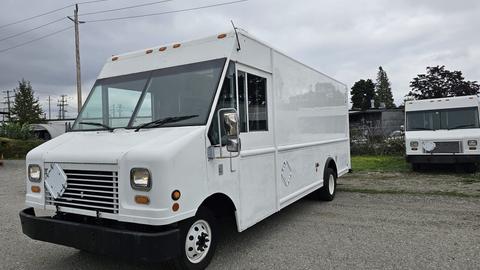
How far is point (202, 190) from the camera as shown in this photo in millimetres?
4062

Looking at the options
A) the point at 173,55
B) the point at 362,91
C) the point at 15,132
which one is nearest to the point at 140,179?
the point at 173,55

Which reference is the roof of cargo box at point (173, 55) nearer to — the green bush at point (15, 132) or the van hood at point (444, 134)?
the van hood at point (444, 134)

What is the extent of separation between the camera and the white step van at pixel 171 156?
3670 mm

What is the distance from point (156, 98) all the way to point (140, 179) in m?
1.37

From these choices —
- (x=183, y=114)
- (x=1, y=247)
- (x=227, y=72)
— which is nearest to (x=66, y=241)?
(x=183, y=114)

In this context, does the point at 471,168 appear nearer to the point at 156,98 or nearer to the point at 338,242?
the point at 338,242

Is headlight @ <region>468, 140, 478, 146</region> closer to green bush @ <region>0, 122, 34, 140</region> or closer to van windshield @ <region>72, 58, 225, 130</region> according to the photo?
van windshield @ <region>72, 58, 225, 130</region>

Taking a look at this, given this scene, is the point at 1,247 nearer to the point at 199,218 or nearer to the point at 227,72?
the point at 199,218

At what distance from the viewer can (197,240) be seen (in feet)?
13.7

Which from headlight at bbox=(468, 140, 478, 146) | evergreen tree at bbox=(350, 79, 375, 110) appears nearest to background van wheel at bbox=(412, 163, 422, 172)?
headlight at bbox=(468, 140, 478, 146)

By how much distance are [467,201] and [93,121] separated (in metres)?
7.59

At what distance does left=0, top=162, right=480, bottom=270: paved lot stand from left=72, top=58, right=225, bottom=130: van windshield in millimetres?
1810

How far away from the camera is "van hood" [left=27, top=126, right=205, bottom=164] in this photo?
12.6 ft

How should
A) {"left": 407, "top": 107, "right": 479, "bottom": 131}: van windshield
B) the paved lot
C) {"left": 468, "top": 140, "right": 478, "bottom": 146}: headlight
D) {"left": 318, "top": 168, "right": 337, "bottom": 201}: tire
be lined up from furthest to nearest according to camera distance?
{"left": 407, "top": 107, "right": 479, "bottom": 131}: van windshield < {"left": 468, "top": 140, "right": 478, "bottom": 146}: headlight < {"left": 318, "top": 168, "right": 337, "bottom": 201}: tire < the paved lot
